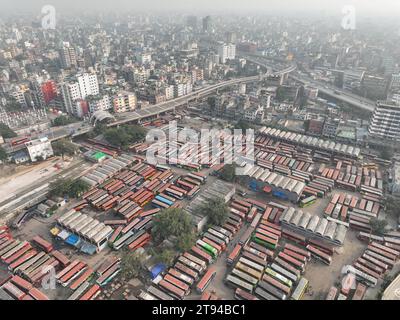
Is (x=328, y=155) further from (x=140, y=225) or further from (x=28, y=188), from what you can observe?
(x=28, y=188)

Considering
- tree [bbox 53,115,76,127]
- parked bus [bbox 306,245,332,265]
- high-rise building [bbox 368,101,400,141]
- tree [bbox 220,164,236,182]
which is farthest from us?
tree [bbox 53,115,76,127]

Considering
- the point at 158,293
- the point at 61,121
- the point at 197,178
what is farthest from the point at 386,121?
the point at 61,121

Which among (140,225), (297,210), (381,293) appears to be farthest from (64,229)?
(381,293)

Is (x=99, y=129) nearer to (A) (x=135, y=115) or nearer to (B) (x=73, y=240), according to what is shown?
(A) (x=135, y=115)

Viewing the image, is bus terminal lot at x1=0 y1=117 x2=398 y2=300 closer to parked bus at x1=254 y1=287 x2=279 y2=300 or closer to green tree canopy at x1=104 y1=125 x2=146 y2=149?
parked bus at x1=254 y1=287 x2=279 y2=300

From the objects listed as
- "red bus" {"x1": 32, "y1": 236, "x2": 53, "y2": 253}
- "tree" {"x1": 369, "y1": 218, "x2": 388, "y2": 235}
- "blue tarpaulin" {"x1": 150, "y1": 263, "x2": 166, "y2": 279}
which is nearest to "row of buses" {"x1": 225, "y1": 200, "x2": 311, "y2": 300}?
"blue tarpaulin" {"x1": 150, "y1": 263, "x2": 166, "y2": 279}

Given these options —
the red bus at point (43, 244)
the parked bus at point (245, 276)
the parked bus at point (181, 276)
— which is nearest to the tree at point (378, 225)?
the parked bus at point (245, 276)
